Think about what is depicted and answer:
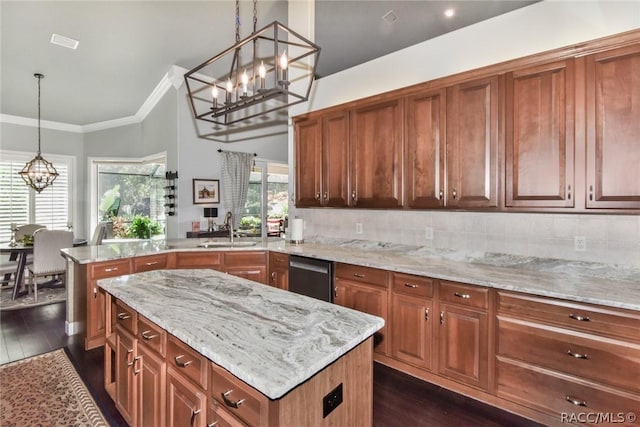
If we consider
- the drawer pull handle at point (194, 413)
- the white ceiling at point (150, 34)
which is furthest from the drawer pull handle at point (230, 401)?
the white ceiling at point (150, 34)

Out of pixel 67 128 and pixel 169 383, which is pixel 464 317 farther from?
pixel 67 128

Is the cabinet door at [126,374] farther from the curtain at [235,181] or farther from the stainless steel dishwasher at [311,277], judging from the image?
the curtain at [235,181]

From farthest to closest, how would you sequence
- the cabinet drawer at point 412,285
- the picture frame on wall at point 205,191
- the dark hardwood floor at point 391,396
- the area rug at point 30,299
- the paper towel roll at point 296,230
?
the picture frame on wall at point 205,191 < the area rug at point 30,299 < the paper towel roll at point 296,230 < the cabinet drawer at point 412,285 < the dark hardwood floor at point 391,396

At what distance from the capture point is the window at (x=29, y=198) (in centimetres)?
595

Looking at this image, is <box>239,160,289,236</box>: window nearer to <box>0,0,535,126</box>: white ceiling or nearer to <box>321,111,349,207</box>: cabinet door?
<box>0,0,535,126</box>: white ceiling

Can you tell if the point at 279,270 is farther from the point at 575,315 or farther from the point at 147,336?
the point at 575,315

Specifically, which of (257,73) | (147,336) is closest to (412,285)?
(147,336)

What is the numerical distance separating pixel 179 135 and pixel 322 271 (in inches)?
145

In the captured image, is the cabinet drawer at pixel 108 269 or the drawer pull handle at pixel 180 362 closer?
the drawer pull handle at pixel 180 362

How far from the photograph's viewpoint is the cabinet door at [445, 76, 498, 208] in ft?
8.04

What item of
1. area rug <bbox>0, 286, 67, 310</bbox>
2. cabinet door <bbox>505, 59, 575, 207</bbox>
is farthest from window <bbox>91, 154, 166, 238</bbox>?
cabinet door <bbox>505, 59, 575, 207</bbox>

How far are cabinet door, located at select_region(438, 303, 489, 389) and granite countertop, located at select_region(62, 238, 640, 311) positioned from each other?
267mm

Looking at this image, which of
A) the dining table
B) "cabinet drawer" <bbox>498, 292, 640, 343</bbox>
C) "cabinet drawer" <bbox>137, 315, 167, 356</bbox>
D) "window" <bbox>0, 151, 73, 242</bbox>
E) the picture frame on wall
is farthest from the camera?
"window" <bbox>0, 151, 73, 242</bbox>

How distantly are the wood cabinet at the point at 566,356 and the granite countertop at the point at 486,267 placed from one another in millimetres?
85
